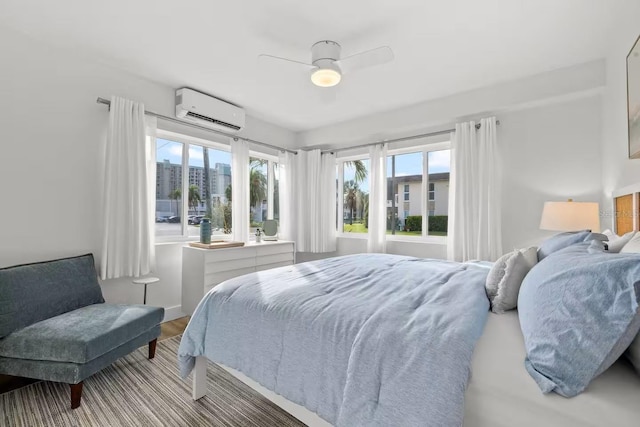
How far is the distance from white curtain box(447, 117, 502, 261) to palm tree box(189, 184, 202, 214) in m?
3.17

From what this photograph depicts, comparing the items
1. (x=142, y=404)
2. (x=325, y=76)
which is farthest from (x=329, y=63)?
(x=142, y=404)

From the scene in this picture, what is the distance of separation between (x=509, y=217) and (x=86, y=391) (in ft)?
13.4

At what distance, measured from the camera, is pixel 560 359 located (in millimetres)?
884


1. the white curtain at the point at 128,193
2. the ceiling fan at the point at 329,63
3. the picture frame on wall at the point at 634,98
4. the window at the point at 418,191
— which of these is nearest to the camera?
the picture frame on wall at the point at 634,98

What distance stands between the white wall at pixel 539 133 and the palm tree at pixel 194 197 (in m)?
2.98

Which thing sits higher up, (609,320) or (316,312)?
(609,320)

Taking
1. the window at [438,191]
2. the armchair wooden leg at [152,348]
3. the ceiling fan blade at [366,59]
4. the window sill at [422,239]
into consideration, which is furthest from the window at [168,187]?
the window at [438,191]

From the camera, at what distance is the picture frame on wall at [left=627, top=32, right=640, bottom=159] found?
71.3 inches

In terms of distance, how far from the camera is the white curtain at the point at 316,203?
4.77 m

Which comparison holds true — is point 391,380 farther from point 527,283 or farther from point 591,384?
point 527,283

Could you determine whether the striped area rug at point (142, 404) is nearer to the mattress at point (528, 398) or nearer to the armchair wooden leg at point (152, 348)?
the armchair wooden leg at point (152, 348)

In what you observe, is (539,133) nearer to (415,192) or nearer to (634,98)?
(634,98)

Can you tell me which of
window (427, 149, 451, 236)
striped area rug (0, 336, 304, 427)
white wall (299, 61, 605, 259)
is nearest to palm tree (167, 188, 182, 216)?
striped area rug (0, 336, 304, 427)

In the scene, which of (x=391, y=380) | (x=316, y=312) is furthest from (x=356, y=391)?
(x=316, y=312)
